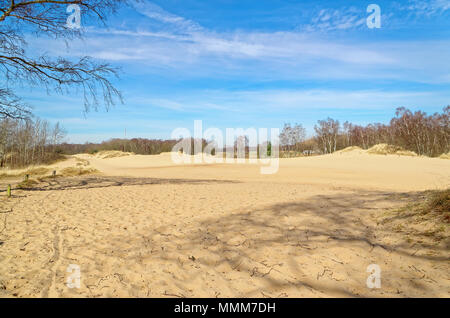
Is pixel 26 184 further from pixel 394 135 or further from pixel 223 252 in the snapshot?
pixel 394 135

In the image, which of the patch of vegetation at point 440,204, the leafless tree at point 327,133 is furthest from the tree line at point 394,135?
the patch of vegetation at point 440,204

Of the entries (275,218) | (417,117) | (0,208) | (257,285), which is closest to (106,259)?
(257,285)

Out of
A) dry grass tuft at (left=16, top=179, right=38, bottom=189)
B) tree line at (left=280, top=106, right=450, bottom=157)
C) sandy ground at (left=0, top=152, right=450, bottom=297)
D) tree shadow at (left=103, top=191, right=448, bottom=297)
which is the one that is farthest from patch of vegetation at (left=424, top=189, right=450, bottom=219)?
tree line at (left=280, top=106, right=450, bottom=157)

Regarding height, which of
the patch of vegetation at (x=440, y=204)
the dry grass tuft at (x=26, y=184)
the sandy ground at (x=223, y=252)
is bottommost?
the sandy ground at (x=223, y=252)

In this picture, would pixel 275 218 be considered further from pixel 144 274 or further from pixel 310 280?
pixel 144 274

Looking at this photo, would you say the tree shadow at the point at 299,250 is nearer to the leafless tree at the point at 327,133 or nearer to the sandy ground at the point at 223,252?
the sandy ground at the point at 223,252

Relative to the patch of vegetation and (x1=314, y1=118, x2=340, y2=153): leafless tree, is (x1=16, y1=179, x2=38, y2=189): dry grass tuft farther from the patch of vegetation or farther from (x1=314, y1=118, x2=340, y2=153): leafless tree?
(x1=314, y1=118, x2=340, y2=153): leafless tree

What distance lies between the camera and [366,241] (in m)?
4.36

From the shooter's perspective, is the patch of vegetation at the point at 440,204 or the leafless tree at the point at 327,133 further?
the leafless tree at the point at 327,133

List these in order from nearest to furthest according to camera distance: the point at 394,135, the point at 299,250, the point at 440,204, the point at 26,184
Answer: the point at 299,250
the point at 440,204
the point at 26,184
the point at 394,135

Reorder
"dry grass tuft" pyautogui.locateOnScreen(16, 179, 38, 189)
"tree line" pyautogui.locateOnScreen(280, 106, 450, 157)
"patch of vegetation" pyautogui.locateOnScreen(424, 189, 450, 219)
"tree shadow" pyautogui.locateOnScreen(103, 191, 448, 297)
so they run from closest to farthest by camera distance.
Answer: "tree shadow" pyautogui.locateOnScreen(103, 191, 448, 297)
"patch of vegetation" pyautogui.locateOnScreen(424, 189, 450, 219)
"dry grass tuft" pyautogui.locateOnScreen(16, 179, 38, 189)
"tree line" pyautogui.locateOnScreen(280, 106, 450, 157)

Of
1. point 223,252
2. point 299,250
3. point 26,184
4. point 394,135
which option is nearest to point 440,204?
point 299,250

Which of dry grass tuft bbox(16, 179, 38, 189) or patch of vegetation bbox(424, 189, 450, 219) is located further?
dry grass tuft bbox(16, 179, 38, 189)
